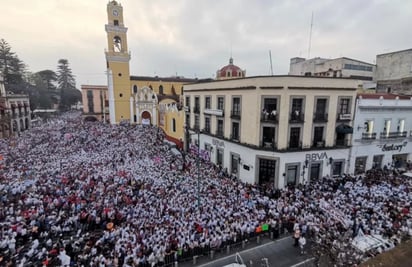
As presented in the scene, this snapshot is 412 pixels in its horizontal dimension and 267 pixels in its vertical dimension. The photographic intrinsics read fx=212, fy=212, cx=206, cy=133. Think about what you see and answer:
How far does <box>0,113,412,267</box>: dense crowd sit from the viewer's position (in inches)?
406

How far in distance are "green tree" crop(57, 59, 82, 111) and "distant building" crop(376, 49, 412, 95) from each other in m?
90.5

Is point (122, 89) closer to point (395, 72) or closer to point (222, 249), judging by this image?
point (222, 249)

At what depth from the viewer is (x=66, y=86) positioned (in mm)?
82438

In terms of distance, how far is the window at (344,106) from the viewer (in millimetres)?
18578

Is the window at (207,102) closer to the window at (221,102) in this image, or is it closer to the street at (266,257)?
the window at (221,102)

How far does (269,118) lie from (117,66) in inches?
1471

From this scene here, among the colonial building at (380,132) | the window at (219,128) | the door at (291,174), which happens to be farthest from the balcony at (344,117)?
the window at (219,128)

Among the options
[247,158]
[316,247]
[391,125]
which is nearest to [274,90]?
[247,158]

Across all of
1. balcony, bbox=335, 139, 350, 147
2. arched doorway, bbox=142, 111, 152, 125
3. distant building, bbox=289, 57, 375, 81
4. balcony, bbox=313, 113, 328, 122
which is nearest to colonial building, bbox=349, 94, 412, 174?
balcony, bbox=335, 139, 350, 147

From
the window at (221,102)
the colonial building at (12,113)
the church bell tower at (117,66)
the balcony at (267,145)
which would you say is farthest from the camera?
the church bell tower at (117,66)

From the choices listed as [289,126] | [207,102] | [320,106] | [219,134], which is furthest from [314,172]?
[207,102]

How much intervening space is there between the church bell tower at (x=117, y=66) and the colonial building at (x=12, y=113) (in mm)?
17414

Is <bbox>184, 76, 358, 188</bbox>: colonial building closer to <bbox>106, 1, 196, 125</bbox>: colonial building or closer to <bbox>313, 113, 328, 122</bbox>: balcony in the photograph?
<bbox>313, 113, 328, 122</bbox>: balcony

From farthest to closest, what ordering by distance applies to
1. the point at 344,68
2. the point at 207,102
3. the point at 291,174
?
1. the point at 344,68
2. the point at 207,102
3. the point at 291,174
